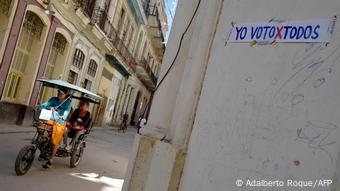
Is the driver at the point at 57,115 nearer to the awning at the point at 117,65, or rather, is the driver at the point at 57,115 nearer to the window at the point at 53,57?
the window at the point at 53,57

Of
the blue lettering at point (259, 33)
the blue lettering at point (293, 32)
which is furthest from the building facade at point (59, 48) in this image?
the blue lettering at point (293, 32)

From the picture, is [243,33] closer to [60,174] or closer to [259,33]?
[259,33]

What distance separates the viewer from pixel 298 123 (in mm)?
2818

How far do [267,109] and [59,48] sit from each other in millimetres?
14994

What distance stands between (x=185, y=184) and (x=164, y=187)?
20 cm

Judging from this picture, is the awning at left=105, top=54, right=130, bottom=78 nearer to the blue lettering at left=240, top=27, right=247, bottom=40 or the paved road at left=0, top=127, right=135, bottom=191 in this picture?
the paved road at left=0, top=127, right=135, bottom=191

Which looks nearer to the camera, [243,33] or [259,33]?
[259,33]

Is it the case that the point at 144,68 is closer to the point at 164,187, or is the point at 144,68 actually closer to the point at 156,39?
the point at 156,39

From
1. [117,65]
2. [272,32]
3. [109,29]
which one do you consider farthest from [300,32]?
[117,65]

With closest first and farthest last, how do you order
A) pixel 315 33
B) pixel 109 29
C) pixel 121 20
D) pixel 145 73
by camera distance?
1. pixel 315 33
2. pixel 109 29
3. pixel 121 20
4. pixel 145 73

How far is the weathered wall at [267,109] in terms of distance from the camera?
8.88 feet

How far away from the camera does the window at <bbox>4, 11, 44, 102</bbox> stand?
532 inches

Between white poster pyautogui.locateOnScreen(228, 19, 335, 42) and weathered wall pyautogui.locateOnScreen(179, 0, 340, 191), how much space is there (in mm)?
48

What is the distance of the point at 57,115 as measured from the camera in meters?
7.61
